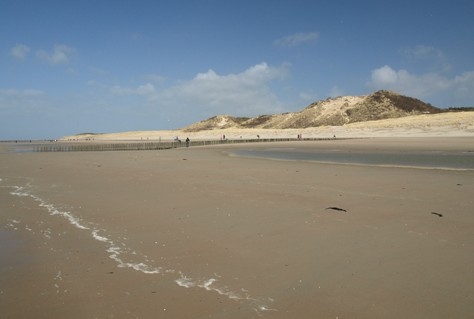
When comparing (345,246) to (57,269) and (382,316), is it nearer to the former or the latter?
(382,316)

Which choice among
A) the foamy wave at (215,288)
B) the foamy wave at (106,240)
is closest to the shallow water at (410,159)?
the foamy wave at (106,240)

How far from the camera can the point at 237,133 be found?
318ft

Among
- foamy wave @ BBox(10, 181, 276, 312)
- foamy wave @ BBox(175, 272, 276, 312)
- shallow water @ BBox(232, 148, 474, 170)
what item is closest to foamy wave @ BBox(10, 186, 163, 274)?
foamy wave @ BBox(10, 181, 276, 312)

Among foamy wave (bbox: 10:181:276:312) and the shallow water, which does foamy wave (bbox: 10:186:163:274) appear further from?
the shallow water

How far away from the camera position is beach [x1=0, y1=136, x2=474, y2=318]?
385 cm

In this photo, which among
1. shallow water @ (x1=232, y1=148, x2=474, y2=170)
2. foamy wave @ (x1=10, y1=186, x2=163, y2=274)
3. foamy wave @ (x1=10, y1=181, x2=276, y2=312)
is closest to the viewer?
foamy wave @ (x1=10, y1=181, x2=276, y2=312)

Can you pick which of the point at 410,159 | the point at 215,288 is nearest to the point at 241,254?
the point at 215,288

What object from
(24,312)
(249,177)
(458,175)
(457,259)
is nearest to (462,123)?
(458,175)

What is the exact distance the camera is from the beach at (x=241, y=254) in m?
3.85

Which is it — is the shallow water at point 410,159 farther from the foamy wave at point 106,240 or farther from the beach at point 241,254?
the foamy wave at point 106,240

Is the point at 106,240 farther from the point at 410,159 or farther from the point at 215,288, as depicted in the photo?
the point at 410,159

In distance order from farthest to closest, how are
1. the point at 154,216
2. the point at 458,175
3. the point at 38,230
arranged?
the point at 458,175, the point at 154,216, the point at 38,230

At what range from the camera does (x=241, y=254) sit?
17.7ft

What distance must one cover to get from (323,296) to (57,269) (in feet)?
11.0
